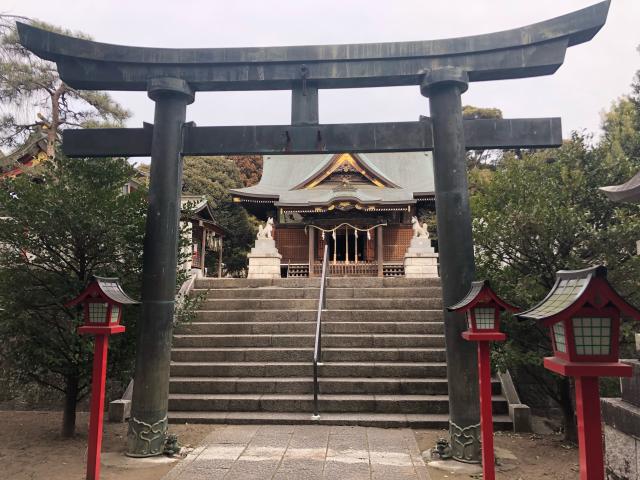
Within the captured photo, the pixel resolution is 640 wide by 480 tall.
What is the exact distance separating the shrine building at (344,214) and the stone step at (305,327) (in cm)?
932

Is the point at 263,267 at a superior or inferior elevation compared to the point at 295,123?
inferior

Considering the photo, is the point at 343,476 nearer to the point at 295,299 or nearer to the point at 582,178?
the point at 582,178

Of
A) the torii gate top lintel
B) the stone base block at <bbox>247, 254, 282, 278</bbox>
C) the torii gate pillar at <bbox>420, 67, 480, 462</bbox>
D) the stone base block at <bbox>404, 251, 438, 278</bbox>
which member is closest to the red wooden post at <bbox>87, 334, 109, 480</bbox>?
the torii gate top lintel

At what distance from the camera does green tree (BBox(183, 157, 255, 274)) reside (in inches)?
1096

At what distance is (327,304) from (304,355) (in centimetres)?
217

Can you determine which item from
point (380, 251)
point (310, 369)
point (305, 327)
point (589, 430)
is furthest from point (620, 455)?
point (380, 251)

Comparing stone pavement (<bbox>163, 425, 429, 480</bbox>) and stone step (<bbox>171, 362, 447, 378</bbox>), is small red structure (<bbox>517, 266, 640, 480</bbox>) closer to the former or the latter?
stone pavement (<bbox>163, 425, 429, 480</bbox>)

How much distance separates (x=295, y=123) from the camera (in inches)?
226

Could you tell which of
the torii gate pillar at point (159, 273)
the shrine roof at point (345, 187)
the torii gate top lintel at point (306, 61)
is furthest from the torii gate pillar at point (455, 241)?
the shrine roof at point (345, 187)

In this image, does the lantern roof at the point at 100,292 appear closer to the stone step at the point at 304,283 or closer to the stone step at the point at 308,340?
the stone step at the point at 308,340

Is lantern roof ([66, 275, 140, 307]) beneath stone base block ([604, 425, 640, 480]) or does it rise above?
above

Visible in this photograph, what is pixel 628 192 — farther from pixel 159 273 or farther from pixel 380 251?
pixel 380 251

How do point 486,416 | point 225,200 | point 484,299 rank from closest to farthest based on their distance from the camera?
point 486,416 < point 484,299 < point 225,200

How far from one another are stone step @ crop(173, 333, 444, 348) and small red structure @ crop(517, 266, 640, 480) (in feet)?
20.3
